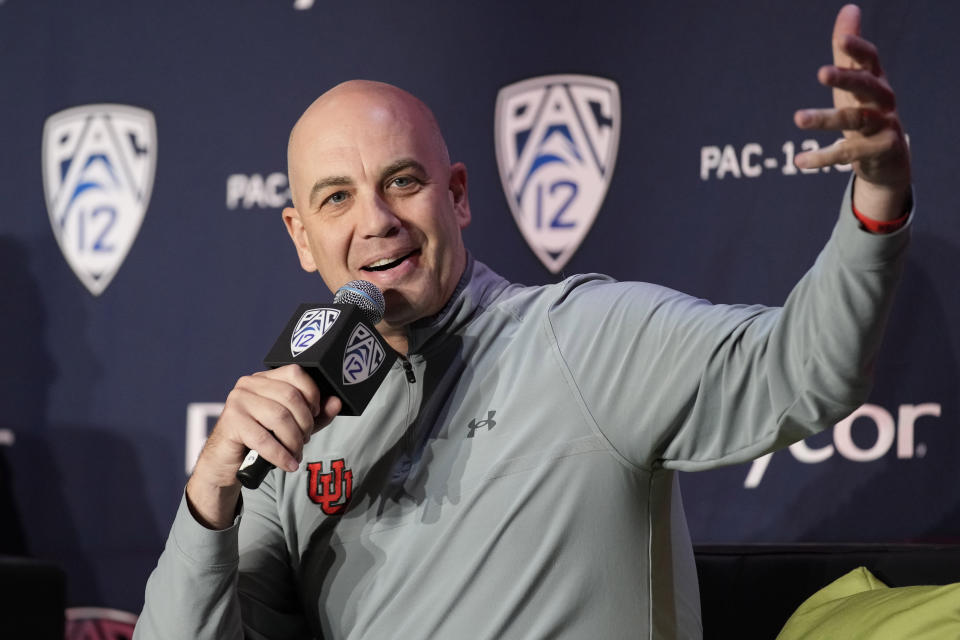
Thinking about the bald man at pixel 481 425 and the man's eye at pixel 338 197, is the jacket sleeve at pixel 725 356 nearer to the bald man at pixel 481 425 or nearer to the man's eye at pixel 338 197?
the bald man at pixel 481 425

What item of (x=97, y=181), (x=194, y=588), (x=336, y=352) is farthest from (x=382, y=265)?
(x=97, y=181)

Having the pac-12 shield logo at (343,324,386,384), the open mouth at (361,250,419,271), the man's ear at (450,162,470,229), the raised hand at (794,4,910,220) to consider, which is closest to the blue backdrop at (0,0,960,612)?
the man's ear at (450,162,470,229)

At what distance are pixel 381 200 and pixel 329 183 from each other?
0.30 feet

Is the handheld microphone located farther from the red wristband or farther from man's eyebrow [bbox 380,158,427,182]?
the red wristband

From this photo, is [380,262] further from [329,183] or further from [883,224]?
[883,224]

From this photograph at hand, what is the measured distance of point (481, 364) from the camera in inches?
57.8

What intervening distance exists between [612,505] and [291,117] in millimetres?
1800

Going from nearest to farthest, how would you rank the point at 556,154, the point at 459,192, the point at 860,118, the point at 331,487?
the point at 860,118
the point at 331,487
the point at 459,192
the point at 556,154

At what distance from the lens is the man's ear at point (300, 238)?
172 centimetres

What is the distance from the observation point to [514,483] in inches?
53.2

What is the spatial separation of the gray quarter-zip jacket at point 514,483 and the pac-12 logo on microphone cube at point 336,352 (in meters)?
0.24

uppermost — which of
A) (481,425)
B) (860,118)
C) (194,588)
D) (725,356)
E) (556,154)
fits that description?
(860,118)

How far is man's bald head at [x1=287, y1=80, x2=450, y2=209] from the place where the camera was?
1589 millimetres

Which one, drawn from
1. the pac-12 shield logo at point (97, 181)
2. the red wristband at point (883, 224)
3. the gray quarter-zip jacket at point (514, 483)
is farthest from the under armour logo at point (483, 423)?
the pac-12 shield logo at point (97, 181)
